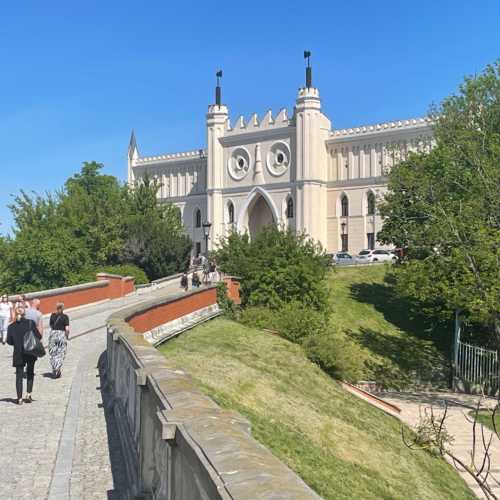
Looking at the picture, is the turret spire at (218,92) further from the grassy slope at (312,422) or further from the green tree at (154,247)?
the grassy slope at (312,422)

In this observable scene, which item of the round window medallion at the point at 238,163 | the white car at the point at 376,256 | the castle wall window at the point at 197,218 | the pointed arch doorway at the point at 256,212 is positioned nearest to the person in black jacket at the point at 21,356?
the white car at the point at 376,256

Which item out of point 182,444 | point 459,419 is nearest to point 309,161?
point 459,419

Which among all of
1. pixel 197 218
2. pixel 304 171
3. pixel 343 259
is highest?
pixel 304 171

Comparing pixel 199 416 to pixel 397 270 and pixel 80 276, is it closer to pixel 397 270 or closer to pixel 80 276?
pixel 397 270

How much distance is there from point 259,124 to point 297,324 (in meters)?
43.5

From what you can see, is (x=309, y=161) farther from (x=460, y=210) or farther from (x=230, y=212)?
(x=460, y=210)

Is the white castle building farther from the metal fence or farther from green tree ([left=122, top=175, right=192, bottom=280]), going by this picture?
the metal fence

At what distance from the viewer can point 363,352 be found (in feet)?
102

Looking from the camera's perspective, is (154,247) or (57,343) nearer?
(57,343)

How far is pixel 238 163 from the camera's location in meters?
68.2

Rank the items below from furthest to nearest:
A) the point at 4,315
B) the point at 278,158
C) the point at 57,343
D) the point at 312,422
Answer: the point at 278,158, the point at 4,315, the point at 312,422, the point at 57,343

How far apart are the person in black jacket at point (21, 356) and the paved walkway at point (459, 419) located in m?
7.05

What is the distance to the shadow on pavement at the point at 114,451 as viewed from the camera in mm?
7476

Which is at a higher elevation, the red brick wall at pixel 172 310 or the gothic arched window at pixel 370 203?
the gothic arched window at pixel 370 203
